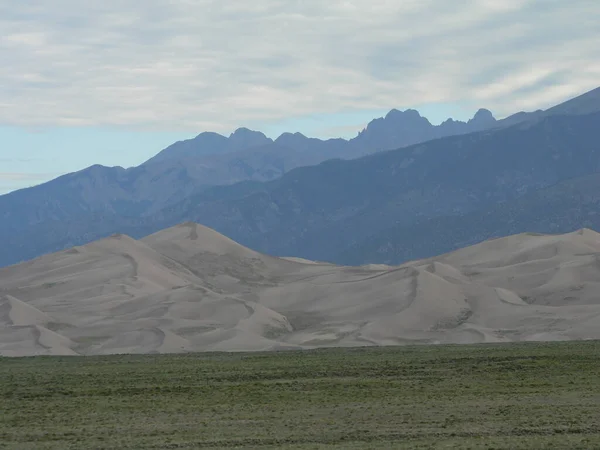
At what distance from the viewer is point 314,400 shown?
26484mm

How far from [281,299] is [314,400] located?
145 feet

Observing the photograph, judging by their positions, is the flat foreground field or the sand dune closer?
the flat foreground field

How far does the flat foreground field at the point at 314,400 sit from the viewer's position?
69.6ft

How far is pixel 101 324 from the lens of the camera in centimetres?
6009

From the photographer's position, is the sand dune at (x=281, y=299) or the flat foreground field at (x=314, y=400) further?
the sand dune at (x=281, y=299)

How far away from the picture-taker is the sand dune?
55656mm

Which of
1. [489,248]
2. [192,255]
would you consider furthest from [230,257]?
[489,248]

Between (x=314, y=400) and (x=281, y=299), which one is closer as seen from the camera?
(x=314, y=400)

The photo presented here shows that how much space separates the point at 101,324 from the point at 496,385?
35.6 metres

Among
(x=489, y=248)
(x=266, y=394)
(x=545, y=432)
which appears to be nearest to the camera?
(x=545, y=432)

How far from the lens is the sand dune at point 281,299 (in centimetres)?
5566

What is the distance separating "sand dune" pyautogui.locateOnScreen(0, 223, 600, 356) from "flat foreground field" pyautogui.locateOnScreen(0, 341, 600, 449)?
1761 centimetres

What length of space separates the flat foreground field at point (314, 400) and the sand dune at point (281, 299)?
57.8 ft

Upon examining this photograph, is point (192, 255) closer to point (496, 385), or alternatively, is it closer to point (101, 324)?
point (101, 324)
